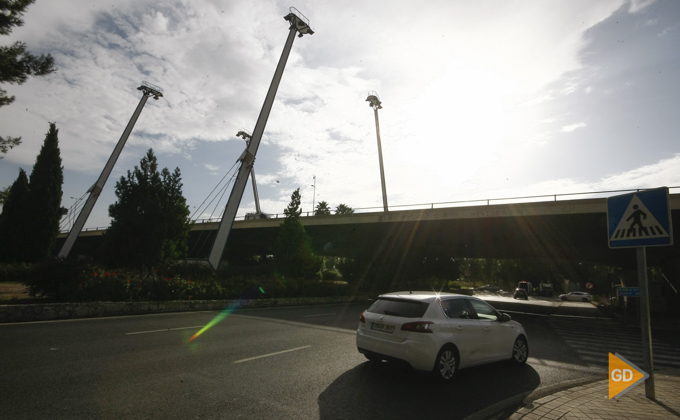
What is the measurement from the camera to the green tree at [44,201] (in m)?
34.1

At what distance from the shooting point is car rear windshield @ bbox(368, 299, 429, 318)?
6.78 metres

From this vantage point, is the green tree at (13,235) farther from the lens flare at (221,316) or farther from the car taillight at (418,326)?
the car taillight at (418,326)

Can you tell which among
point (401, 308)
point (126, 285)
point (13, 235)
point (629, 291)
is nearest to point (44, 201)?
point (13, 235)

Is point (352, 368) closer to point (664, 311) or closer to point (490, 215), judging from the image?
Result: point (490, 215)

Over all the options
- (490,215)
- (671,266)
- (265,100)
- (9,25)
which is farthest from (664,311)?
(9,25)

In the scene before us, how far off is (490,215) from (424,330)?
24011 millimetres

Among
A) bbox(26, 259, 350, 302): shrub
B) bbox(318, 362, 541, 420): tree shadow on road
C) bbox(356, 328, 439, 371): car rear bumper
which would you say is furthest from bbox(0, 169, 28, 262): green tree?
bbox(356, 328, 439, 371): car rear bumper

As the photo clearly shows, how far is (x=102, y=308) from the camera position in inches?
552

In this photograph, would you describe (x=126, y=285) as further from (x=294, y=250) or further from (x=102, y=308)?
(x=294, y=250)

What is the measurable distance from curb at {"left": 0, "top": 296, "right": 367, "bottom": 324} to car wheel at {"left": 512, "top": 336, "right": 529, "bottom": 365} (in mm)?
13649

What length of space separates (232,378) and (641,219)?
6.62 metres

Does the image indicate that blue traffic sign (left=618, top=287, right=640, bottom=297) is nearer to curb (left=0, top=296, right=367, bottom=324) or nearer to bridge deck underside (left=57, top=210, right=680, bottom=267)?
curb (left=0, top=296, right=367, bottom=324)

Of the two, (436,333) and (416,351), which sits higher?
(436,333)

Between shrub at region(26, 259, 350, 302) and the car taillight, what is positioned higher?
the car taillight
